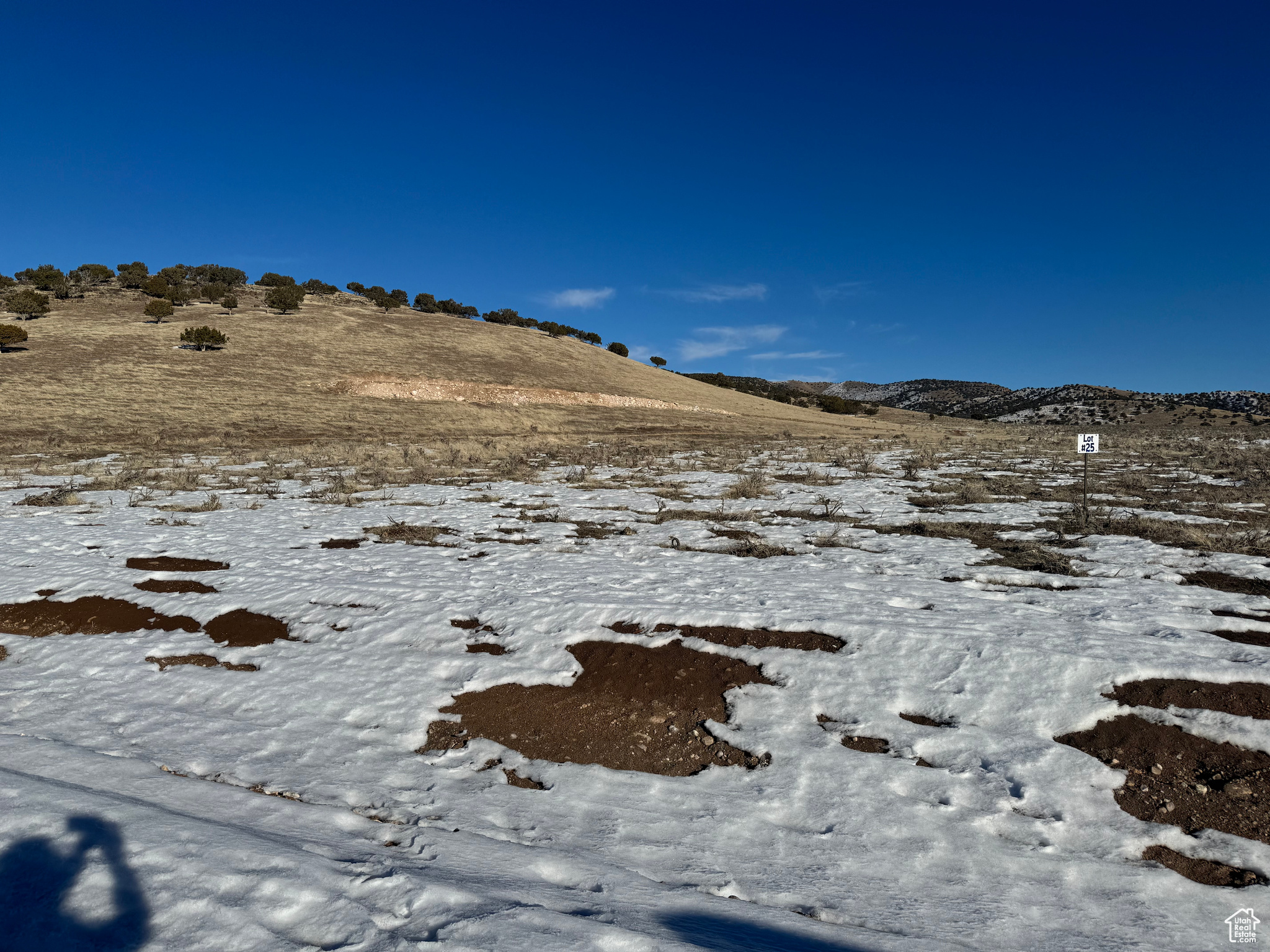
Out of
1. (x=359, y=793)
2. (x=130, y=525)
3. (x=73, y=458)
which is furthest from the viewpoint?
(x=73, y=458)

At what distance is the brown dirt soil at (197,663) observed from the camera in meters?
6.41

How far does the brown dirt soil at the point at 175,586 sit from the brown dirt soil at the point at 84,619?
0.47 metres

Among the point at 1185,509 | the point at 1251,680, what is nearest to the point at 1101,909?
the point at 1251,680

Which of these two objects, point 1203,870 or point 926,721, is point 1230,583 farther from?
point 1203,870

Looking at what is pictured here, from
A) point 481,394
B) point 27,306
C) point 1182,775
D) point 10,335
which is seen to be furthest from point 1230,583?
point 27,306

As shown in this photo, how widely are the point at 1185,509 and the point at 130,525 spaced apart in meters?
21.8

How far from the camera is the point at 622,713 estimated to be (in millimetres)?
5594

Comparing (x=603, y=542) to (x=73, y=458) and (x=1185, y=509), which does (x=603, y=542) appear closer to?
(x=1185, y=509)

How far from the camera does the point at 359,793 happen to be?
4.36 meters

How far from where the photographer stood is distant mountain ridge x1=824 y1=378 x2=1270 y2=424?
74.8 m

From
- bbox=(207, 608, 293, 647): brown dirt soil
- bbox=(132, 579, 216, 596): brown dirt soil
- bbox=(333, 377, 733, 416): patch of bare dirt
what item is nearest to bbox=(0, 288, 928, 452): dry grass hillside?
bbox=(333, 377, 733, 416): patch of bare dirt

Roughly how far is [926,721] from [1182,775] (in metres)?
1.66

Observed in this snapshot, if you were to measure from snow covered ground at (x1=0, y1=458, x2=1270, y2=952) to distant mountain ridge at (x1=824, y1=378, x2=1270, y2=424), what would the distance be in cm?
7712

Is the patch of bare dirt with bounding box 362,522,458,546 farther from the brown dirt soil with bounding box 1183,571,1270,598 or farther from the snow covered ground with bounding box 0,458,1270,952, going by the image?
the brown dirt soil with bounding box 1183,571,1270,598
